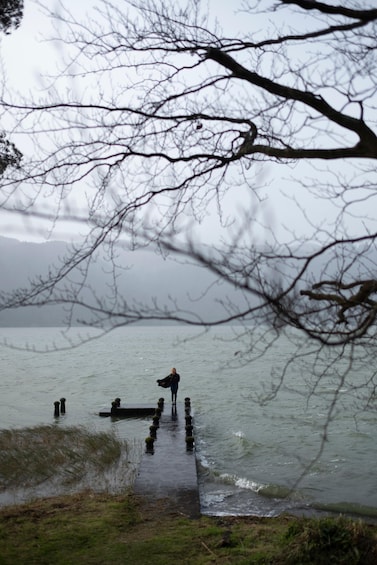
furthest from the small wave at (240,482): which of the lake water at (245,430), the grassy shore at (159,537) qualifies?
the grassy shore at (159,537)

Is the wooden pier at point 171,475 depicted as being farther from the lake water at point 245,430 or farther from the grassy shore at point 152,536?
the lake water at point 245,430

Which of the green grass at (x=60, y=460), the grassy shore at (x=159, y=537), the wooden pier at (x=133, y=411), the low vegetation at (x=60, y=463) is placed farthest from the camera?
the wooden pier at (x=133, y=411)

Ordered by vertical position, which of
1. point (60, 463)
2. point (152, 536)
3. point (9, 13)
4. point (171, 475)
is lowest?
point (60, 463)

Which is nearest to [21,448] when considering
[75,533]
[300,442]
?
[75,533]

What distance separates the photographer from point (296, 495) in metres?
13.8

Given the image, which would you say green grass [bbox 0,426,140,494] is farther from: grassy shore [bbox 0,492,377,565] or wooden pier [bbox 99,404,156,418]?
wooden pier [bbox 99,404,156,418]

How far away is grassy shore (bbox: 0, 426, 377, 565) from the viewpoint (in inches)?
260

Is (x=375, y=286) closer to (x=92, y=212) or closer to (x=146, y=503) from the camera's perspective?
(x=92, y=212)

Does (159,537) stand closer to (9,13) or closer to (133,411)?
(9,13)

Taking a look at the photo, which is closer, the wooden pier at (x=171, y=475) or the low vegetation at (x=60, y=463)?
the wooden pier at (x=171, y=475)

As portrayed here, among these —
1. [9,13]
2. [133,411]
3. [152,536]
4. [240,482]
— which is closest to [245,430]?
[133,411]

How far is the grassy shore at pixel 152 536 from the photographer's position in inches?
260

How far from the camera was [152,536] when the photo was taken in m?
8.62

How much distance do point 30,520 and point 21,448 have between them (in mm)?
6833
